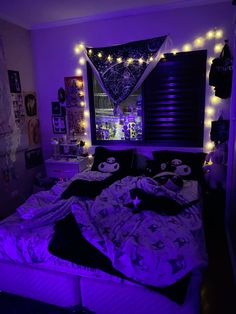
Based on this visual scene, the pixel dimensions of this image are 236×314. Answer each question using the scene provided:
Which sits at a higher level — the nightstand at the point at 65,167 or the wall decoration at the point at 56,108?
the wall decoration at the point at 56,108

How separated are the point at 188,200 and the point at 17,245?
4.78 ft

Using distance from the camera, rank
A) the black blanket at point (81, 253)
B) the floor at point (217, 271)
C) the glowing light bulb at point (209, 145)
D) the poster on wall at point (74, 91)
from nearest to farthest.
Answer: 1. the black blanket at point (81, 253)
2. the floor at point (217, 271)
3. the glowing light bulb at point (209, 145)
4. the poster on wall at point (74, 91)

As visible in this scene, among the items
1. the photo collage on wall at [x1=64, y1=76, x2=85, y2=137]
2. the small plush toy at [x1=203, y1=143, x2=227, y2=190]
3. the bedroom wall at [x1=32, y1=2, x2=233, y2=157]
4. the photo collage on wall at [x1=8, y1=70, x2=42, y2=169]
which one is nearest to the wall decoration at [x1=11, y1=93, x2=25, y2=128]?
the photo collage on wall at [x1=8, y1=70, x2=42, y2=169]

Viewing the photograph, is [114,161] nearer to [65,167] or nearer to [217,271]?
[65,167]

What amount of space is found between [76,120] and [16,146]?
3.00 feet

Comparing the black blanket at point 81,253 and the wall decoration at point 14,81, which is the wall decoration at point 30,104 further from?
the black blanket at point 81,253

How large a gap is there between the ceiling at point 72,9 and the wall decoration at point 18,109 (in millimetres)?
962

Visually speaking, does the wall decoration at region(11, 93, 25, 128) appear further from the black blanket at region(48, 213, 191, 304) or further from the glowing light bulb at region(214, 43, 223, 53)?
the glowing light bulb at region(214, 43, 223, 53)

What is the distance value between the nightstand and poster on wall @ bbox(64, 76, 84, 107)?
822mm

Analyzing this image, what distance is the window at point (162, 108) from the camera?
2.95 metres

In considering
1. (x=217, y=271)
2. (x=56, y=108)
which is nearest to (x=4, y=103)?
(x=56, y=108)

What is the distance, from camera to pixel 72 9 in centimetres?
288

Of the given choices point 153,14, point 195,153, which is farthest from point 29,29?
point 195,153

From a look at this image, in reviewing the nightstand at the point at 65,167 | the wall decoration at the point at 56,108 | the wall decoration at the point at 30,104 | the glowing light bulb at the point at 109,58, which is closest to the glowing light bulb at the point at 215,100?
the glowing light bulb at the point at 109,58
